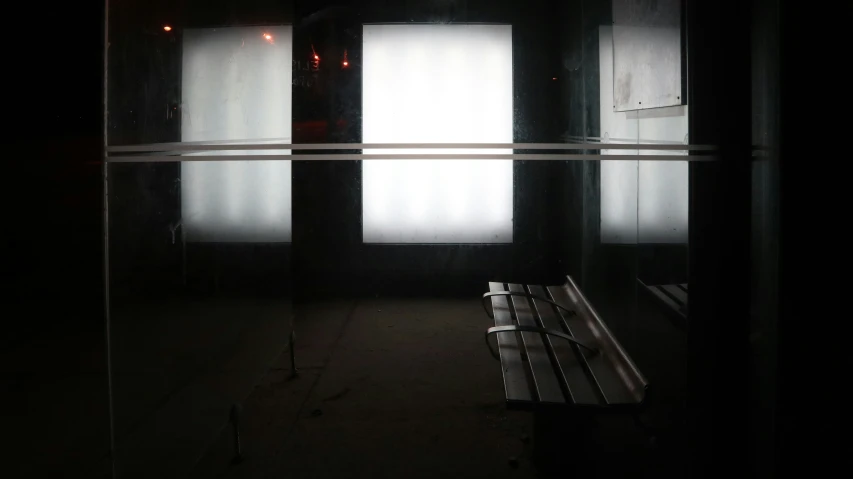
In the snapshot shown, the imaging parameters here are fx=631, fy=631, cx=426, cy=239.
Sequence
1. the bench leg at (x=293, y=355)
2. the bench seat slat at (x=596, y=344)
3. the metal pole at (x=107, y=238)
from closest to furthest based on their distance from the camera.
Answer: the metal pole at (x=107, y=238) → the bench seat slat at (x=596, y=344) → the bench leg at (x=293, y=355)

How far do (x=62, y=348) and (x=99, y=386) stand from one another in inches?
23.9

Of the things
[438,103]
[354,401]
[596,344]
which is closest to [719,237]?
[596,344]

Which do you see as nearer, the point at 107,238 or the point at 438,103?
the point at 107,238

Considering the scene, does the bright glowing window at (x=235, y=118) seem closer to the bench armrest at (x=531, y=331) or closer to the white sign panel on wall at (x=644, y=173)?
the bench armrest at (x=531, y=331)

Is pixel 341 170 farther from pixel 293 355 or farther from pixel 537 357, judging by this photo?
pixel 537 357

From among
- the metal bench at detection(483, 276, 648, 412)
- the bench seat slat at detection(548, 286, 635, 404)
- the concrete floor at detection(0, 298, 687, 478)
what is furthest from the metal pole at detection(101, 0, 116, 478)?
the bench seat slat at detection(548, 286, 635, 404)

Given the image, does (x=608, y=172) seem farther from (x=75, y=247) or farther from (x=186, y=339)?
(x=75, y=247)

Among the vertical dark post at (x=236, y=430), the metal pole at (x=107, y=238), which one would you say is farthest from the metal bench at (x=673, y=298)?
the metal pole at (x=107, y=238)

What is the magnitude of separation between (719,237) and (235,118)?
1471 mm

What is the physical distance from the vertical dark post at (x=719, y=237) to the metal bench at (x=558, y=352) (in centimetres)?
25

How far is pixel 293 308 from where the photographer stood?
6.30ft

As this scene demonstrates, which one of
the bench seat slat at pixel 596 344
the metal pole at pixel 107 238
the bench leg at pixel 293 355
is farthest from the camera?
the bench leg at pixel 293 355

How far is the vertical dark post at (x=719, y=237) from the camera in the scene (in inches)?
70.9

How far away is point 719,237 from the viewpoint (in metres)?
1.84
